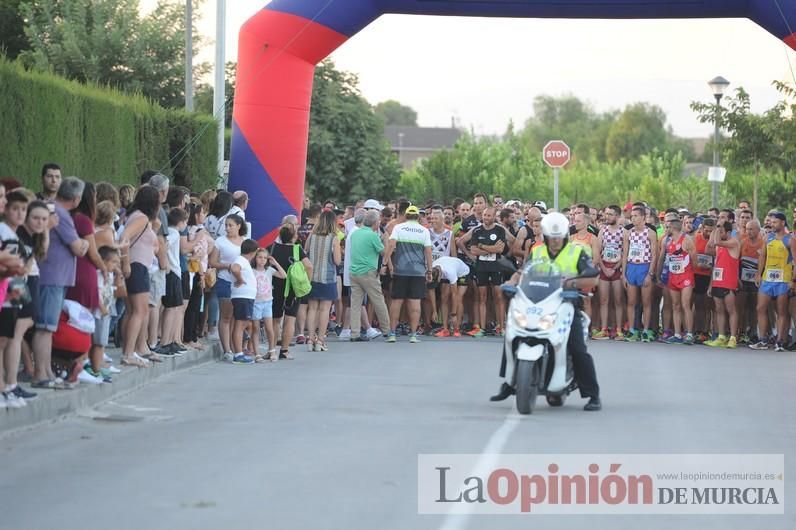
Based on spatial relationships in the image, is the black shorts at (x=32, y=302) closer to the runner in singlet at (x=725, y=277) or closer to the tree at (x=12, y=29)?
the runner in singlet at (x=725, y=277)

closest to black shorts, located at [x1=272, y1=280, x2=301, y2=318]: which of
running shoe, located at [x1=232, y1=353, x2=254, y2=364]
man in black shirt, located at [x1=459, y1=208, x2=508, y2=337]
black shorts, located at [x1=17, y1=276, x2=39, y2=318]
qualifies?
running shoe, located at [x1=232, y1=353, x2=254, y2=364]

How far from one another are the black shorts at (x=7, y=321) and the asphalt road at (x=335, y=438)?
824 mm

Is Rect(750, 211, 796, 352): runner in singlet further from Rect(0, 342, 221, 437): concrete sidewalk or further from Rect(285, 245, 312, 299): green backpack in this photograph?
Rect(0, 342, 221, 437): concrete sidewalk

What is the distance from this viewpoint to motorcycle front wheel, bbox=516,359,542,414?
12359 mm

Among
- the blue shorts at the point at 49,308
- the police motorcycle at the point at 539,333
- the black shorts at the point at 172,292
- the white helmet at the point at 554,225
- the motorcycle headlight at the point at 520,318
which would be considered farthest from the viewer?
the black shorts at the point at 172,292

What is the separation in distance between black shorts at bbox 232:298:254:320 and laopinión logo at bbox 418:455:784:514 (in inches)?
280

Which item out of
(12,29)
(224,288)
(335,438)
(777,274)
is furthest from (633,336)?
(12,29)

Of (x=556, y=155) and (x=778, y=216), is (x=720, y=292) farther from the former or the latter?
(x=556, y=155)

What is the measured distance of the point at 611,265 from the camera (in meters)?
21.7

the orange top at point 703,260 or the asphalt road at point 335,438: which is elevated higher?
the orange top at point 703,260

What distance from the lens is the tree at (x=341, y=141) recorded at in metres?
42.8

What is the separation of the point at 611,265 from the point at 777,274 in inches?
101

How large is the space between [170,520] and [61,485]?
136 cm

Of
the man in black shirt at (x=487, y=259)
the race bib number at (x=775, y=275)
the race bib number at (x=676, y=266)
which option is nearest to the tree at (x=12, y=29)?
the man in black shirt at (x=487, y=259)
